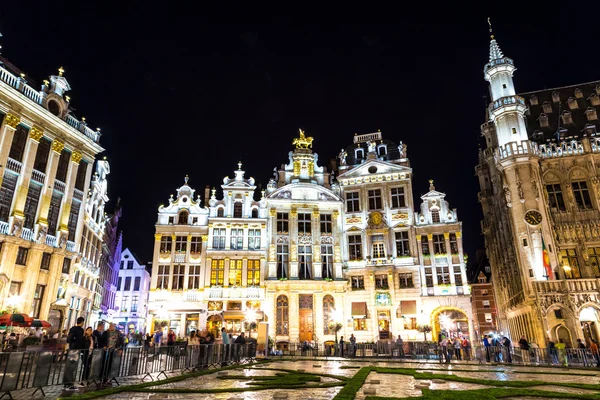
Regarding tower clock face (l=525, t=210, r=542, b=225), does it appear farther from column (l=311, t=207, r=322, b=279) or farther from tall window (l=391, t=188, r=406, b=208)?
column (l=311, t=207, r=322, b=279)

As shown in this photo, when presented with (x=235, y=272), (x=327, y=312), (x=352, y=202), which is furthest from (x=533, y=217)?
(x=235, y=272)

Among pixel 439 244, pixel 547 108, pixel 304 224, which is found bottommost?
pixel 439 244

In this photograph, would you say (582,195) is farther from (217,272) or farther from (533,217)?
(217,272)

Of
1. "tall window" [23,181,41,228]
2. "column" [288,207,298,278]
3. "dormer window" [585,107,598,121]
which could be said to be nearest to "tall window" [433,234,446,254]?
"column" [288,207,298,278]

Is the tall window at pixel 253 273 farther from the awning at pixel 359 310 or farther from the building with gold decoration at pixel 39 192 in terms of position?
the building with gold decoration at pixel 39 192

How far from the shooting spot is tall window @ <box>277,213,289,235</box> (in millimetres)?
38844

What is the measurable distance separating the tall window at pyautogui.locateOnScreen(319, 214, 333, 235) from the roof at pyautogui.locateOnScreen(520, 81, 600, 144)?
65.8 feet

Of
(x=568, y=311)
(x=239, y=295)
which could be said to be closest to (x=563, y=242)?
(x=568, y=311)

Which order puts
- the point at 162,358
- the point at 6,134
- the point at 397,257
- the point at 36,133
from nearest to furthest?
the point at 162,358, the point at 6,134, the point at 36,133, the point at 397,257

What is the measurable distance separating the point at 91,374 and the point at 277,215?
29207mm

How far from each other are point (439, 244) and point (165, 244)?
85.7 ft

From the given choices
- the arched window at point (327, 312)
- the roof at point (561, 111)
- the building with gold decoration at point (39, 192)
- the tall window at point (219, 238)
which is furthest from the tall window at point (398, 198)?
the building with gold decoration at point (39, 192)

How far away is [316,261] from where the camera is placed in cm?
3766

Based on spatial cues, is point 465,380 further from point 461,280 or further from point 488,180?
point 488,180
